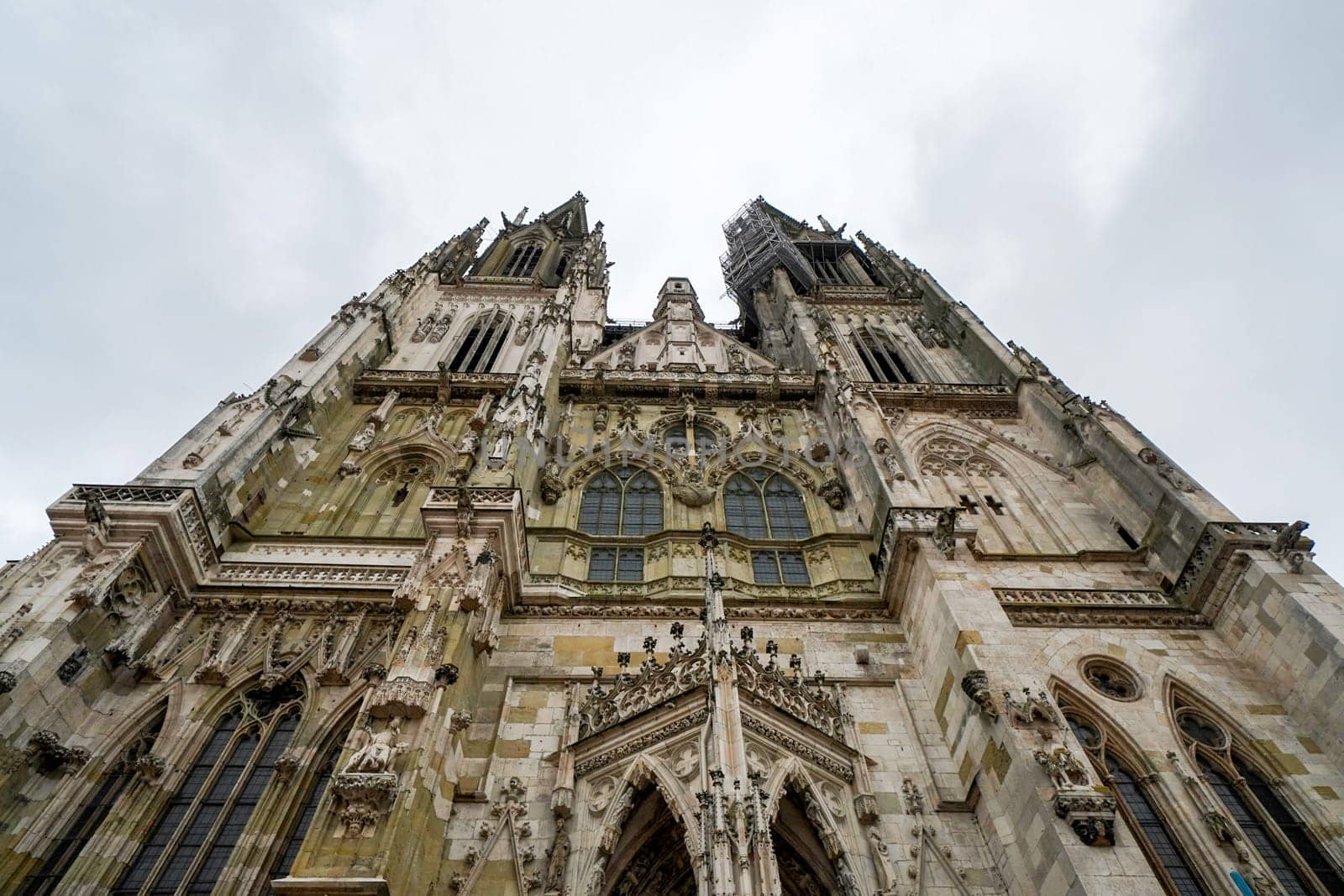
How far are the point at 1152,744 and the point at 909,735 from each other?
3199mm

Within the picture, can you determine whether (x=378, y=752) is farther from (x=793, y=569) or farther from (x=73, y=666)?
(x=793, y=569)

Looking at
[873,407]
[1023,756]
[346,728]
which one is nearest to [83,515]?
[346,728]

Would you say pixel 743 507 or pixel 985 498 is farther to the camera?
pixel 985 498

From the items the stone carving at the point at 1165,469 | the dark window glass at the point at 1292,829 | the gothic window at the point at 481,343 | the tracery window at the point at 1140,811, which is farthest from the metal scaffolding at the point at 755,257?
the dark window glass at the point at 1292,829

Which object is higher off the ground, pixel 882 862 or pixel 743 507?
pixel 743 507

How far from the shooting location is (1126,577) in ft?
43.9

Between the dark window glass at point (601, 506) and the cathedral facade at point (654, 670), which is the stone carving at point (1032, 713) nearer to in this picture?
the cathedral facade at point (654, 670)

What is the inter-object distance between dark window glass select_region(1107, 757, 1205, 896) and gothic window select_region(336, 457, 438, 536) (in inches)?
472

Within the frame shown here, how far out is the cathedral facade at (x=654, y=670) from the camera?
27.7 ft

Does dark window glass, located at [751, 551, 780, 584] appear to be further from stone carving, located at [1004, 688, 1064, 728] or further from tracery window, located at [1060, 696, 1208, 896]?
stone carving, located at [1004, 688, 1064, 728]

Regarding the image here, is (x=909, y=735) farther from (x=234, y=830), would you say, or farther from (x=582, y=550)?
(x=234, y=830)

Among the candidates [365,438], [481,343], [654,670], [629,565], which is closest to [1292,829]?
[654,670]

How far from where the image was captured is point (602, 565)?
13961 mm

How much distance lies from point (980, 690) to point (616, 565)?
6.83 m
